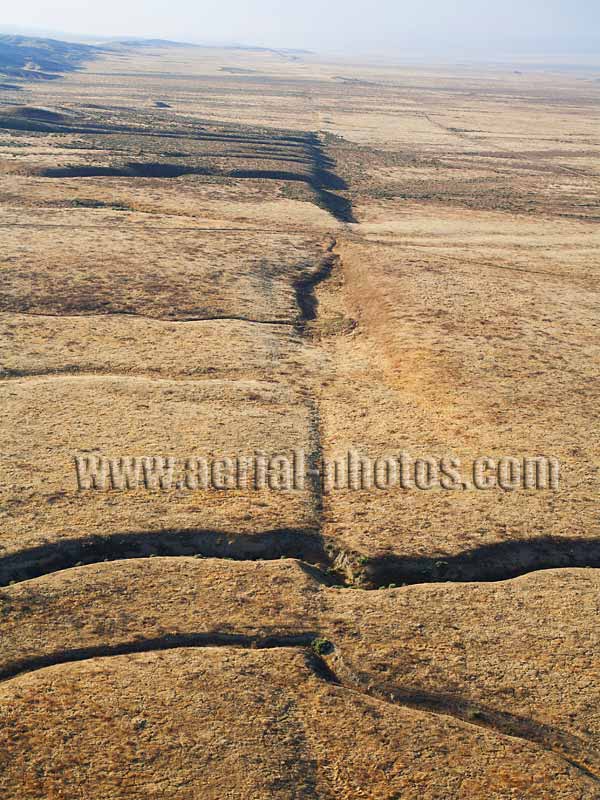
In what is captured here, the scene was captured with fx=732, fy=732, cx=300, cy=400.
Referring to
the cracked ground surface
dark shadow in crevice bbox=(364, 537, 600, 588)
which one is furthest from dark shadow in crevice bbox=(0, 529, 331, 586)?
dark shadow in crevice bbox=(364, 537, 600, 588)

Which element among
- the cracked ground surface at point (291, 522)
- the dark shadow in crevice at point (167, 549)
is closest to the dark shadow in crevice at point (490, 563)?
the cracked ground surface at point (291, 522)

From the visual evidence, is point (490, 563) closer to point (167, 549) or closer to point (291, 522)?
point (291, 522)

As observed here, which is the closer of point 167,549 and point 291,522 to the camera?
point 167,549

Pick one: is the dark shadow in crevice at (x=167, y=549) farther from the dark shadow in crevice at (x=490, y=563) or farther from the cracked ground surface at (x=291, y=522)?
the dark shadow in crevice at (x=490, y=563)

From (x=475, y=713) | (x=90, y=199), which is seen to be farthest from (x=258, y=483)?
(x=90, y=199)

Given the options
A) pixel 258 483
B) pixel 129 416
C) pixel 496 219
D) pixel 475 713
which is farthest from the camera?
pixel 496 219

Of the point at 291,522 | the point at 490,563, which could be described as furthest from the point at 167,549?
the point at 490,563

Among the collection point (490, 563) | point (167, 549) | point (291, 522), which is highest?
point (291, 522)

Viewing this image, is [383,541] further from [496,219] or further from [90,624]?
[496,219]
